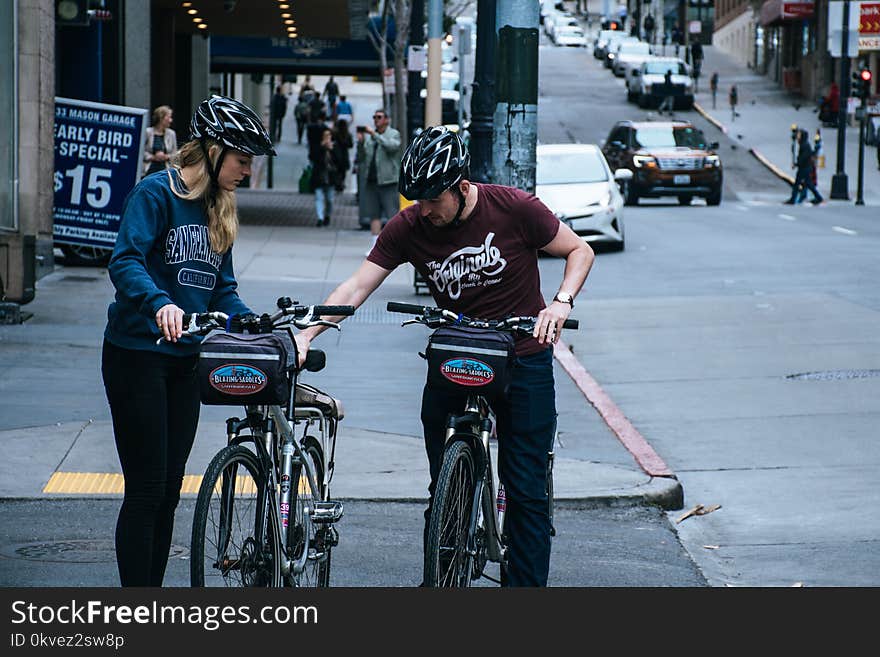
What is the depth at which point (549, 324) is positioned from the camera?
5.54 metres

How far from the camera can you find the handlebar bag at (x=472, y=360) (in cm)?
545

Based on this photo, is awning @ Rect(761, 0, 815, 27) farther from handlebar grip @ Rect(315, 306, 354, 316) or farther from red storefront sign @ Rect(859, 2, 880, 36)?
handlebar grip @ Rect(315, 306, 354, 316)

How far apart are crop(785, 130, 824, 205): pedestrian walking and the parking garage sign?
23.0 metres

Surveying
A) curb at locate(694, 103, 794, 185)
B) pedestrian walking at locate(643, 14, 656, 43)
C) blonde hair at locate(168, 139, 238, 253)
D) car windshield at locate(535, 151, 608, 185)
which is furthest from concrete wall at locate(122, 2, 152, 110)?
pedestrian walking at locate(643, 14, 656, 43)

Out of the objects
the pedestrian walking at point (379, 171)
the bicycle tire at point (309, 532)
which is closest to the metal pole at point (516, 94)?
the bicycle tire at point (309, 532)

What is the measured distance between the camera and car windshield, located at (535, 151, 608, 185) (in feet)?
78.9

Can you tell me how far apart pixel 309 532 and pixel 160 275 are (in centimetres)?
104

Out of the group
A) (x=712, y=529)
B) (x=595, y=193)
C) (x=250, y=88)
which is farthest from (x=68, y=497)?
(x=250, y=88)

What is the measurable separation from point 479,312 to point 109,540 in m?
2.40

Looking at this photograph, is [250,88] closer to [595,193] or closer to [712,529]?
[595,193]

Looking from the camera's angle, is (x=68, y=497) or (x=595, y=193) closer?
(x=68, y=497)

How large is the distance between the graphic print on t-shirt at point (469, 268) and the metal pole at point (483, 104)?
8.90 metres

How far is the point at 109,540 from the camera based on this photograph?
727 centimetres

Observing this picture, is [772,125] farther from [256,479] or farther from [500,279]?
[256,479]
